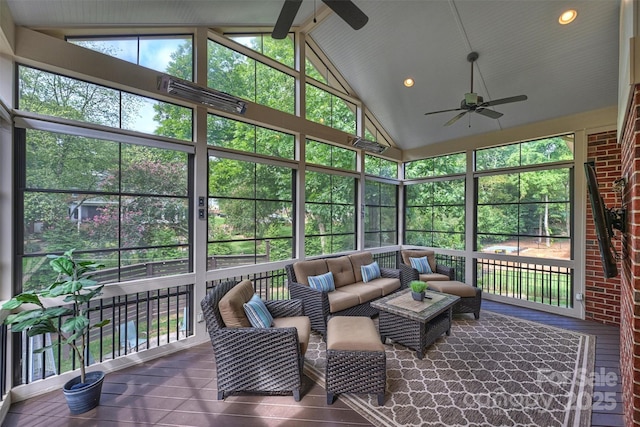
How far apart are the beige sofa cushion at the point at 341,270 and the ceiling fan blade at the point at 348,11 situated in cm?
309

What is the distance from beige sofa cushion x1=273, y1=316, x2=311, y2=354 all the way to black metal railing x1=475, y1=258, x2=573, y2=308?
407cm

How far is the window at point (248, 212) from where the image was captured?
3.57 metres

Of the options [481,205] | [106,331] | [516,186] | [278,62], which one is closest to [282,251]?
[106,331]

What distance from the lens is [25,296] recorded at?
6.70 ft

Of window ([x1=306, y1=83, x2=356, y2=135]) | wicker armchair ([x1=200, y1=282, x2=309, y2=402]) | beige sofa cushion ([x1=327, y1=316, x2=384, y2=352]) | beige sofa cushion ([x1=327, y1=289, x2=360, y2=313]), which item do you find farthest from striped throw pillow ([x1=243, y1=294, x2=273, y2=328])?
window ([x1=306, y1=83, x2=356, y2=135])

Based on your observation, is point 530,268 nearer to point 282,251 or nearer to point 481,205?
point 481,205

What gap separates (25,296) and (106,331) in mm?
998

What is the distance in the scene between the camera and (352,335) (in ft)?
7.89

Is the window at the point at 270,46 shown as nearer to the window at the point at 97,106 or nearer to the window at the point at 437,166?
the window at the point at 97,106

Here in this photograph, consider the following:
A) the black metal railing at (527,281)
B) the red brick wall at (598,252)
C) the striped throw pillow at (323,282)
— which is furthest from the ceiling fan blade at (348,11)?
the black metal railing at (527,281)

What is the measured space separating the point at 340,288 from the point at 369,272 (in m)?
0.67

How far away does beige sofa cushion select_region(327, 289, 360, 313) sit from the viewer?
3492 mm

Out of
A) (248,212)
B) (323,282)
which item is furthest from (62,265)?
(323,282)

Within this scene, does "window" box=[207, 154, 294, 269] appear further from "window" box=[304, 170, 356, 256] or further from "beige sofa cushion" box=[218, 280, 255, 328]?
"beige sofa cushion" box=[218, 280, 255, 328]
